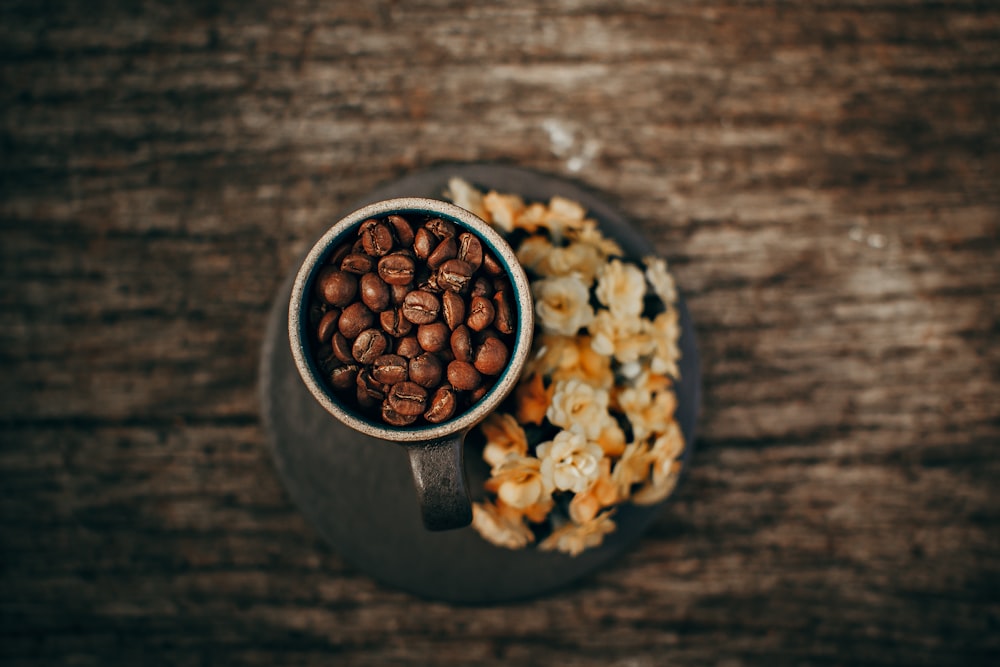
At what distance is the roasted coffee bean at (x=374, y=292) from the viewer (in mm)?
437

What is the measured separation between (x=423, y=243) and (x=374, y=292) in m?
0.05

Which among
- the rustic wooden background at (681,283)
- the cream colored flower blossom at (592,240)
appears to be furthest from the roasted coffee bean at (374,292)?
the rustic wooden background at (681,283)

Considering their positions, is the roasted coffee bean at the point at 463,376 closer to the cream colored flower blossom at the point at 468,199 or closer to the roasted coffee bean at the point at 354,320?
the roasted coffee bean at the point at 354,320

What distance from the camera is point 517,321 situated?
0.45 m

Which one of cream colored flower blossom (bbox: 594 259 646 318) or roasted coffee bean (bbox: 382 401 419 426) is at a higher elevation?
cream colored flower blossom (bbox: 594 259 646 318)

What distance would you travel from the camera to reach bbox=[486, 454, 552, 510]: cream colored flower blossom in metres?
0.48

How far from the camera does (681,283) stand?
86 cm

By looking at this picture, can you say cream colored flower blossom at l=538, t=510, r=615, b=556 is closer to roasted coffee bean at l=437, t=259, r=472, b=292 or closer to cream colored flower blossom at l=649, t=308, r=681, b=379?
cream colored flower blossom at l=649, t=308, r=681, b=379

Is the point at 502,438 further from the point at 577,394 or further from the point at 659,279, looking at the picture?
the point at 659,279

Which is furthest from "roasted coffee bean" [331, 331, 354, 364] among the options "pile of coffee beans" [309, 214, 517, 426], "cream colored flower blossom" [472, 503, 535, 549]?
"cream colored flower blossom" [472, 503, 535, 549]

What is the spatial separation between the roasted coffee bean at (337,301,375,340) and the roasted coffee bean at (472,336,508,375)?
87 mm

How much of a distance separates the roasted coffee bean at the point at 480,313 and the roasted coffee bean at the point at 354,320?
0.25ft

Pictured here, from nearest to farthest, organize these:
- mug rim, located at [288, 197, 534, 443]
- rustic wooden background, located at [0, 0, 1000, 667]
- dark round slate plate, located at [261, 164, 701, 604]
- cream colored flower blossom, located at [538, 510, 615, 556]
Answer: mug rim, located at [288, 197, 534, 443], cream colored flower blossom, located at [538, 510, 615, 556], dark round slate plate, located at [261, 164, 701, 604], rustic wooden background, located at [0, 0, 1000, 667]

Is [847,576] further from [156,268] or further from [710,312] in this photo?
[156,268]
